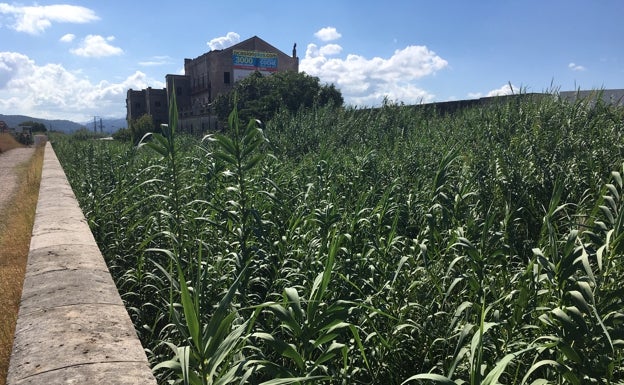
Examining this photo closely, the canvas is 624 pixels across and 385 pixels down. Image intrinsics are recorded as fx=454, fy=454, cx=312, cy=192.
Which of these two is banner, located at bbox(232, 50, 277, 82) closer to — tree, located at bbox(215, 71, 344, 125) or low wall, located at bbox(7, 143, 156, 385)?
tree, located at bbox(215, 71, 344, 125)

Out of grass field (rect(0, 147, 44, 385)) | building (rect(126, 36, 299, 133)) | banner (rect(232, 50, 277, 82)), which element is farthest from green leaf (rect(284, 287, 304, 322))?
banner (rect(232, 50, 277, 82))

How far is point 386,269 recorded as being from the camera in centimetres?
268

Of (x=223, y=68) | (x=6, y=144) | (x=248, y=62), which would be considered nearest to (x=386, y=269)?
(x=6, y=144)

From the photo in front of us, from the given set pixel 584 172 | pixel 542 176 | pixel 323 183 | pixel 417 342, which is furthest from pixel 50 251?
pixel 584 172

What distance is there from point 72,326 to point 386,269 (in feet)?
5.77

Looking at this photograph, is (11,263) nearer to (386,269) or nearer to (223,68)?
(386,269)

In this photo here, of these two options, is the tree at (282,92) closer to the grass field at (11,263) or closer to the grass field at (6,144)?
the grass field at (6,144)

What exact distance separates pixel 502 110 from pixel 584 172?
4000mm

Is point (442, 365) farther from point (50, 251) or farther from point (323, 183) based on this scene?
point (50, 251)

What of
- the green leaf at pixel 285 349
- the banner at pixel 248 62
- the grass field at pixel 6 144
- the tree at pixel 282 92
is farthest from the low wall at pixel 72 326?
the banner at pixel 248 62

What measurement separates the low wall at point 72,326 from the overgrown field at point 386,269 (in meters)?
0.27

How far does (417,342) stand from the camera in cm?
227

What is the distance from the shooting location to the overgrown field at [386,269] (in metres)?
1.69

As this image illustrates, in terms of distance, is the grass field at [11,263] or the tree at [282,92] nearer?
the grass field at [11,263]
